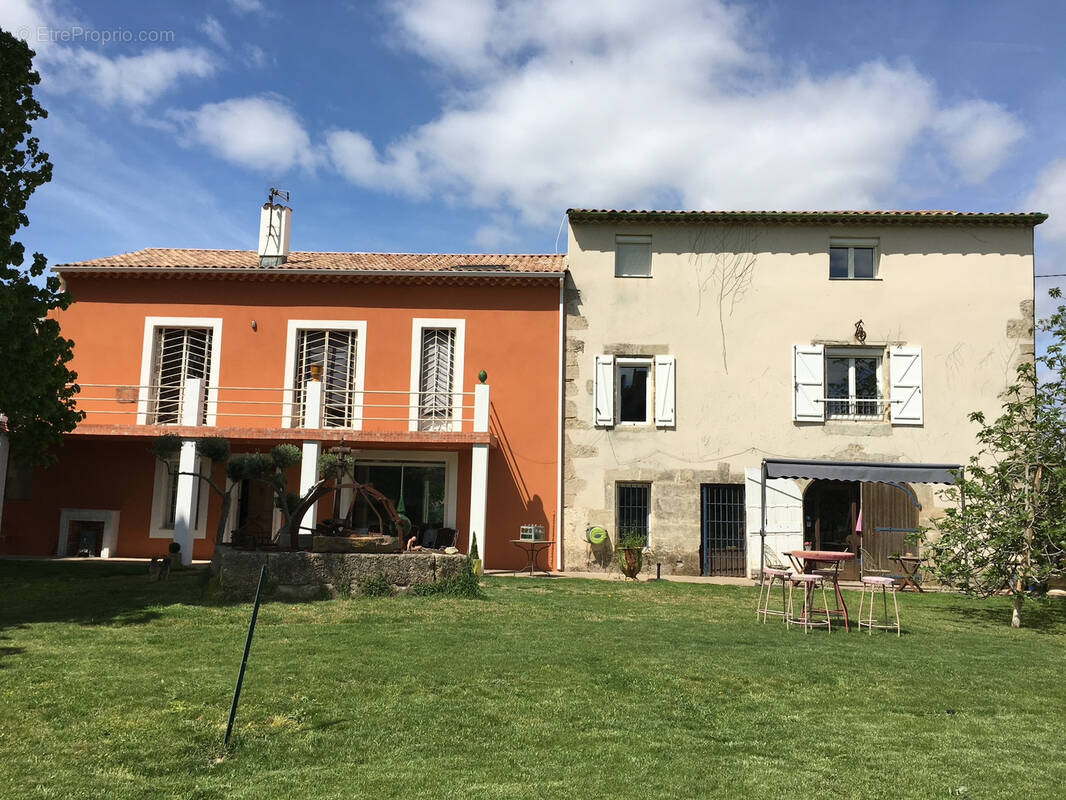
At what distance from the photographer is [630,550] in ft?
49.8

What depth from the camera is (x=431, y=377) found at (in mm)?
16781

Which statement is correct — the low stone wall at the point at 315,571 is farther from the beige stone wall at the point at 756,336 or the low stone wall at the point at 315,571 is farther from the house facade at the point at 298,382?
the beige stone wall at the point at 756,336

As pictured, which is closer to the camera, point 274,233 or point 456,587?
point 456,587

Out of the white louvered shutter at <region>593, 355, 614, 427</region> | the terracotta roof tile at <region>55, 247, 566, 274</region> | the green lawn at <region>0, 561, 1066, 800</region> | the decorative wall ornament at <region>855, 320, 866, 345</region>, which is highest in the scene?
the terracotta roof tile at <region>55, 247, 566, 274</region>

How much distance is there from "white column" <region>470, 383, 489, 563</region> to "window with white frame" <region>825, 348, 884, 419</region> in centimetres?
688

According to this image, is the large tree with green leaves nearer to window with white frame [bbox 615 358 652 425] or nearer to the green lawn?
the green lawn

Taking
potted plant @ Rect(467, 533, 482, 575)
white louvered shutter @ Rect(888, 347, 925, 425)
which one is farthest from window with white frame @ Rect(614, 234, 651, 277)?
potted plant @ Rect(467, 533, 482, 575)

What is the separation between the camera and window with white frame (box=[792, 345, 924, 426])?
1631 centimetres

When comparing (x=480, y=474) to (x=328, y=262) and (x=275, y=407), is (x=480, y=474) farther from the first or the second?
(x=328, y=262)

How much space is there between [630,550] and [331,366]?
6.99m

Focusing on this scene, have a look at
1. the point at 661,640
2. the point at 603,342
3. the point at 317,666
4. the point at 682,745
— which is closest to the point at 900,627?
the point at 661,640

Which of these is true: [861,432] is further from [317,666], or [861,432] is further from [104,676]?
[104,676]

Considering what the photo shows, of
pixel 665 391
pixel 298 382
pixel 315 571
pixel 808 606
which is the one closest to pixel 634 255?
pixel 665 391

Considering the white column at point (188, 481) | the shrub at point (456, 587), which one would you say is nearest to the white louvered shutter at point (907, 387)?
the shrub at point (456, 587)
